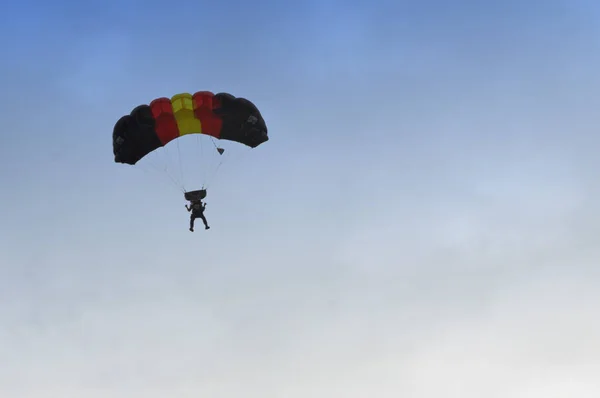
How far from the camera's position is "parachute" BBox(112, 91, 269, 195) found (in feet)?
178

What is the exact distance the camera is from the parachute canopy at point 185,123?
54188mm

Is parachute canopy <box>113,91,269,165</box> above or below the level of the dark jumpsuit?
above

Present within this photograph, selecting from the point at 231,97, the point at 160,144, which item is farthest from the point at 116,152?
the point at 231,97

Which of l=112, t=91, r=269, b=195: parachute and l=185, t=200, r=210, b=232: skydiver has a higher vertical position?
l=112, t=91, r=269, b=195: parachute

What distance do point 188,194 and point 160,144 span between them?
8.87 ft

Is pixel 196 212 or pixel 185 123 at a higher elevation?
pixel 185 123

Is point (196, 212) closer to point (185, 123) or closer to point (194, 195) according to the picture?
point (194, 195)

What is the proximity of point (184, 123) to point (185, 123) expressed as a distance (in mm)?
51

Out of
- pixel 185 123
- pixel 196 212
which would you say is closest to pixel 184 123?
pixel 185 123

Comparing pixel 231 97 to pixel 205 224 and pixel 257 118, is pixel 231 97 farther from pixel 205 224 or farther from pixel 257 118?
pixel 205 224

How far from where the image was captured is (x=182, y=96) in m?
54.2

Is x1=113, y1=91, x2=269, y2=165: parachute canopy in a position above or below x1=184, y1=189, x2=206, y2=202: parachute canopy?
above

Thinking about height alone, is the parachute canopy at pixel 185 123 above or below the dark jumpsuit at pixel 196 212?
above

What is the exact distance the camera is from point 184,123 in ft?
180
